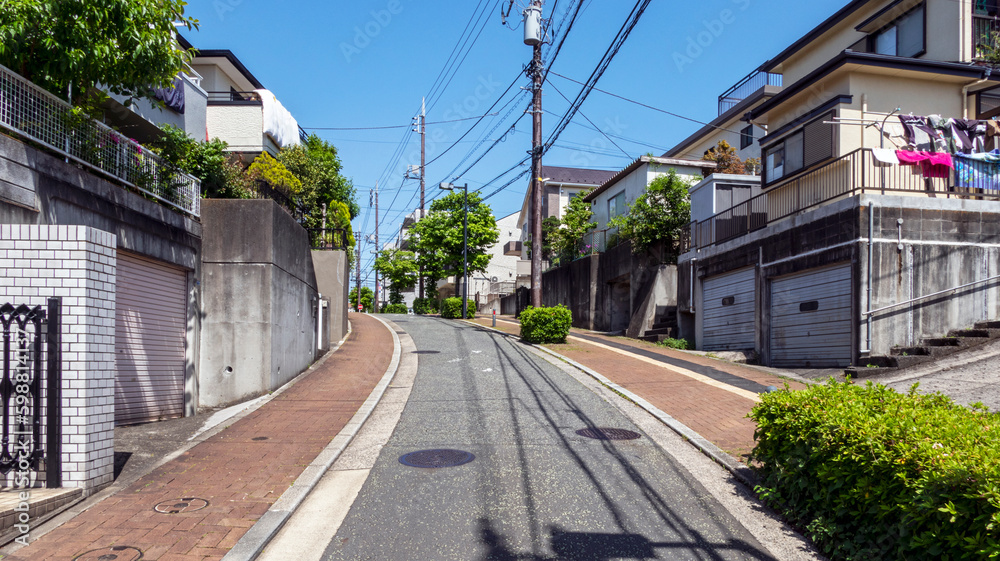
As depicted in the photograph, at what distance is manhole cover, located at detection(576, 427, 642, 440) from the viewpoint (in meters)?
8.67

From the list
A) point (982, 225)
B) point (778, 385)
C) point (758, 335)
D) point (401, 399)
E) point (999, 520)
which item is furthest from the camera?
point (758, 335)

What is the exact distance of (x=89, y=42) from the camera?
8.06 metres

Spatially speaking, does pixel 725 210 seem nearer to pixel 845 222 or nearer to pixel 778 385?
pixel 845 222

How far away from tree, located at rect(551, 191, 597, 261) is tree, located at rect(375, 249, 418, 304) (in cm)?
2316

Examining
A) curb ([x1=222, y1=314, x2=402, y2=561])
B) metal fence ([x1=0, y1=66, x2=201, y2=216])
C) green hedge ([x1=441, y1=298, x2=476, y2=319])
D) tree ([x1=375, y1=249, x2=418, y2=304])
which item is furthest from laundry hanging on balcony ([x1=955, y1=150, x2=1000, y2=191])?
tree ([x1=375, y1=249, x2=418, y2=304])

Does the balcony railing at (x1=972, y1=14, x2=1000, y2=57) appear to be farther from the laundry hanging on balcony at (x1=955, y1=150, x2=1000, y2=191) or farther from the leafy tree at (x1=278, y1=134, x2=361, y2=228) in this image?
the leafy tree at (x1=278, y1=134, x2=361, y2=228)

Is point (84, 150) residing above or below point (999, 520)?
above

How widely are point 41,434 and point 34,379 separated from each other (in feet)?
1.72

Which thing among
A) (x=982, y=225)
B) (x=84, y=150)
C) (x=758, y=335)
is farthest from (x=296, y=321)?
(x=982, y=225)

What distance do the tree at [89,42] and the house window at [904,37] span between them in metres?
20.2

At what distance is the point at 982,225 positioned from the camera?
549 inches

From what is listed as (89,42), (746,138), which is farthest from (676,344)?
(89,42)

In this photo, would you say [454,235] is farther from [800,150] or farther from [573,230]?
[800,150]

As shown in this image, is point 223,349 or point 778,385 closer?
point 223,349
